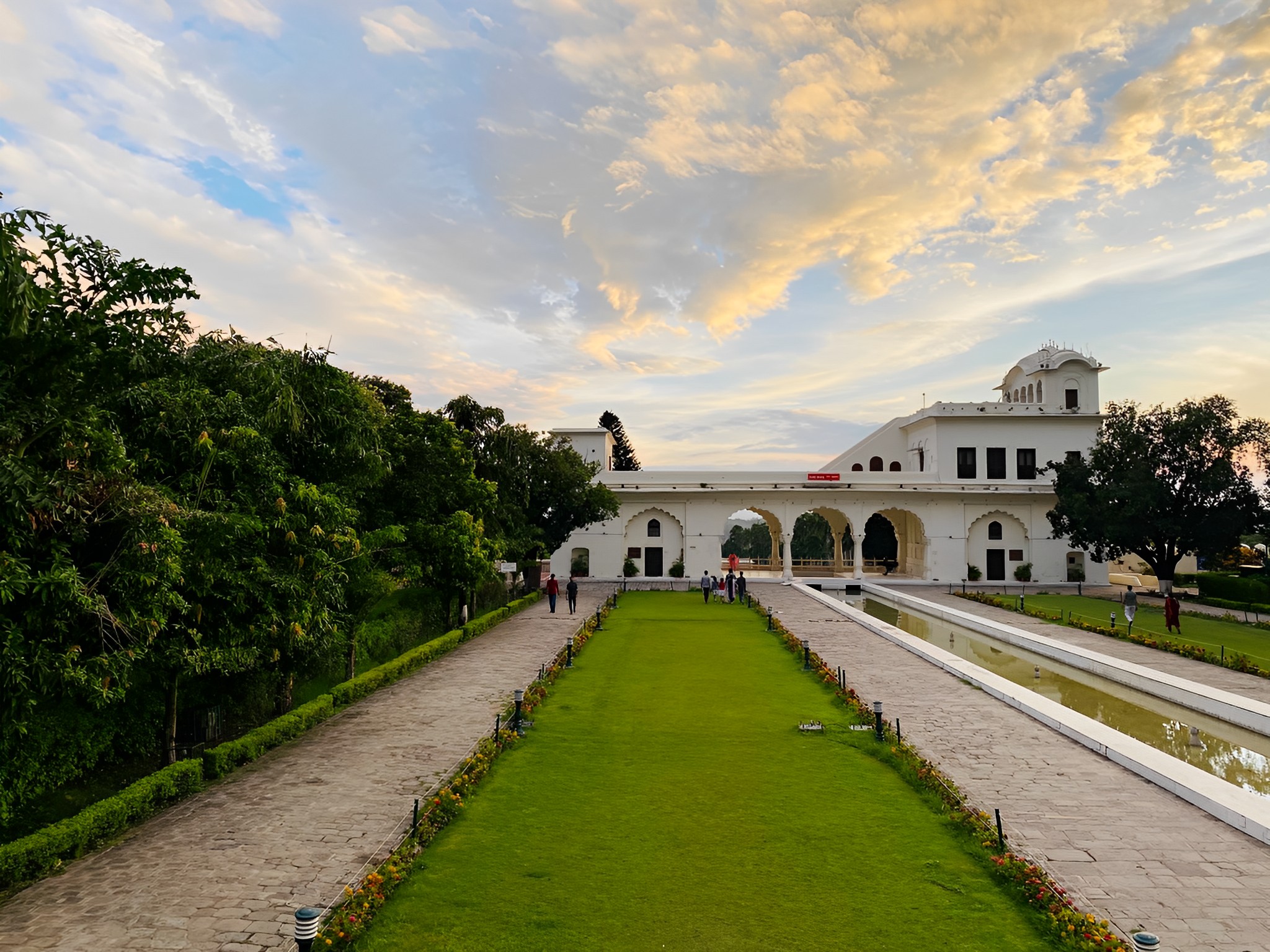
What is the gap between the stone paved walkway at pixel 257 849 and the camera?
6.16 meters

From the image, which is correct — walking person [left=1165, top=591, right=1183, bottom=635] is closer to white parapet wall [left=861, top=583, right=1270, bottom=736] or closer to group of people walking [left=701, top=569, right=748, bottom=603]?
white parapet wall [left=861, top=583, right=1270, bottom=736]

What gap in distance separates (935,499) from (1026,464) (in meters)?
5.84

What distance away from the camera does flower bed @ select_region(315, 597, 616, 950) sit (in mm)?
5809

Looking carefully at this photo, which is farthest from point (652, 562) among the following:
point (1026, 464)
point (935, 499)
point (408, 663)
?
point (408, 663)

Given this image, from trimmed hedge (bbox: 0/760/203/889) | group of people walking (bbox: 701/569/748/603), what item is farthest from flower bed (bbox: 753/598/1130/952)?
group of people walking (bbox: 701/569/748/603)

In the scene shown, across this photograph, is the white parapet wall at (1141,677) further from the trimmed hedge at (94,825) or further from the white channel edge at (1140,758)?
the trimmed hedge at (94,825)

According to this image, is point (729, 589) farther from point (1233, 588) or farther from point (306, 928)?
point (306, 928)

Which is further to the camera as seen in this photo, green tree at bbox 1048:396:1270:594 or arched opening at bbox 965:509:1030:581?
arched opening at bbox 965:509:1030:581

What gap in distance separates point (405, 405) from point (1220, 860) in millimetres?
19953

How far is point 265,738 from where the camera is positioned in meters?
10.8

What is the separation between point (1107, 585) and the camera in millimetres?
39062

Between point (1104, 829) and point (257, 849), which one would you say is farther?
point (1104, 829)

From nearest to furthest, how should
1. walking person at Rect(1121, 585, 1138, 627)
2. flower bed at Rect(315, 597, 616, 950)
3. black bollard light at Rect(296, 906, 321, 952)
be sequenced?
black bollard light at Rect(296, 906, 321, 952), flower bed at Rect(315, 597, 616, 950), walking person at Rect(1121, 585, 1138, 627)

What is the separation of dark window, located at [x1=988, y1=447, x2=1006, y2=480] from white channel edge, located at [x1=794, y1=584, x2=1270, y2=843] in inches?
1076
